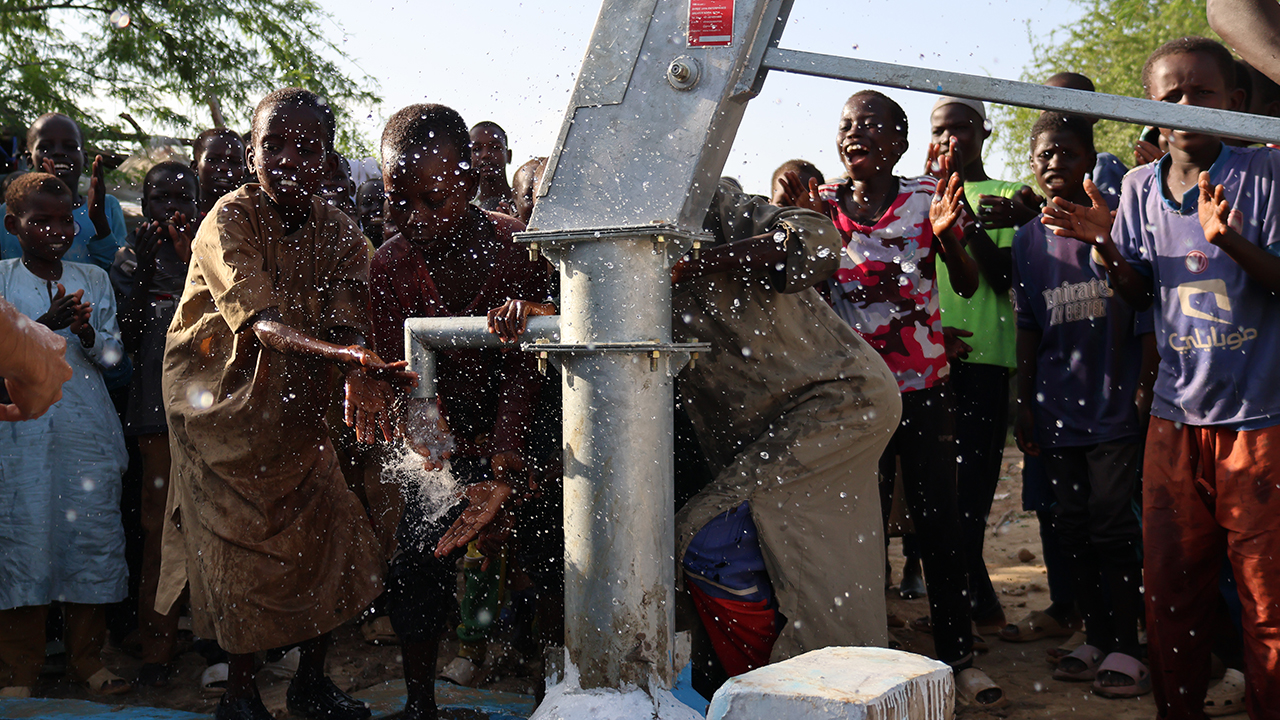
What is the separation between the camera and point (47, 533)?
377 cm

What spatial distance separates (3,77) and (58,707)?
8.74 metres

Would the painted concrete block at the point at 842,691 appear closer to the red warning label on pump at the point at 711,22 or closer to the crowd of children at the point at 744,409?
the crowd of children at the point at 744,409

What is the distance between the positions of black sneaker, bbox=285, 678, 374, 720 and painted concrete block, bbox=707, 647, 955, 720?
5.99 feet

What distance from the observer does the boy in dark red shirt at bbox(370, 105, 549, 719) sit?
2.91 meters

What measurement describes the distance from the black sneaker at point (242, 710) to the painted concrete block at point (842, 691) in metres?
1.91

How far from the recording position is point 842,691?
5.65 ft

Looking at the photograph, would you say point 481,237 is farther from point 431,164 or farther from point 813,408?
point 813,408

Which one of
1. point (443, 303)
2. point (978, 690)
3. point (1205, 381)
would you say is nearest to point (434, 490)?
point (443, 303)

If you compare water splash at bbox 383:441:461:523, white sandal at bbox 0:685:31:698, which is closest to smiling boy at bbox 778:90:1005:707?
water splash at bbox 383:441:461:523

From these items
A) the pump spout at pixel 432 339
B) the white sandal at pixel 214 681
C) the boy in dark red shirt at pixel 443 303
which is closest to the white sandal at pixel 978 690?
the boy in dark red shirt at pixel 443 303

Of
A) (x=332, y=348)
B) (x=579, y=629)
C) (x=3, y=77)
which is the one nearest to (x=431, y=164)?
(x=332, y=348)

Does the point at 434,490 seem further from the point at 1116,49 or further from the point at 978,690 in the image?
the point at 1116,49

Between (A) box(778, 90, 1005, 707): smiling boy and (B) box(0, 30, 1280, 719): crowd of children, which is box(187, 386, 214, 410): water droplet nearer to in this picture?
(B) box(0, 30, 1280, 719): crowd of children

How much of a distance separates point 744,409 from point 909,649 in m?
1.65
